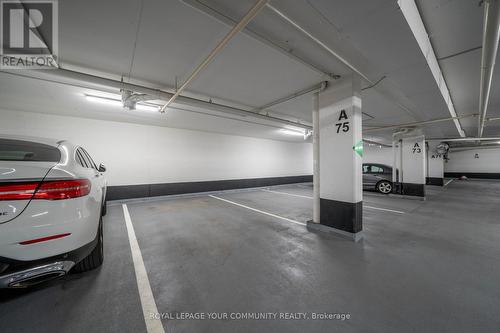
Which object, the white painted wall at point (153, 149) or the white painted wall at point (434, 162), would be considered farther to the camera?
the white painted wall at point (434, 162)

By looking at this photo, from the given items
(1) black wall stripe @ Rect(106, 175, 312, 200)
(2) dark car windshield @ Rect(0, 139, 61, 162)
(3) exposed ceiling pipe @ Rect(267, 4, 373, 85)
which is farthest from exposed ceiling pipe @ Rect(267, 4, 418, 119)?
(1) black wall stripe @ Rect(106, 175, 312, 200)

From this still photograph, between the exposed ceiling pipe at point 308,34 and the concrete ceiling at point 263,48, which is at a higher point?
the concrete ceiling at point 263,48

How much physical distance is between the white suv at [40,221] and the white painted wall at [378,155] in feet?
52.1

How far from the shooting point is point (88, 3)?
1.71 meters

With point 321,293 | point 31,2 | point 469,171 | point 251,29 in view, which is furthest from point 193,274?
point 469,171

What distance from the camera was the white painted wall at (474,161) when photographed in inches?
554

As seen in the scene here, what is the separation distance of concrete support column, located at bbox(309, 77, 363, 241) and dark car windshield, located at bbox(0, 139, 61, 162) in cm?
375

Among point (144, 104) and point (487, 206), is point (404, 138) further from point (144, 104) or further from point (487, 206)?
point (144, 104)

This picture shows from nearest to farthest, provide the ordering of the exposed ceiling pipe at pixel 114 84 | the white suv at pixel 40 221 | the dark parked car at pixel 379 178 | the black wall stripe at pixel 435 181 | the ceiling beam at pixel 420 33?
1. the white suv at pixel 40 221
2. the ceiling beam at pixel 420 33
3. the exposed ceiling pipe at pixel 114 84
4. the dark parked car at pixel 379 178
5. the black wall stripe at pixel 435 181

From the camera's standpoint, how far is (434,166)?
11.3m

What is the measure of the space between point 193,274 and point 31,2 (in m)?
3.24

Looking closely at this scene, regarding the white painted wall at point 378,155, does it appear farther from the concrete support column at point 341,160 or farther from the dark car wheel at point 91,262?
the dark car wheel at point 91,262

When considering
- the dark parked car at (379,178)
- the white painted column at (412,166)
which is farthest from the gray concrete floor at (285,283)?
the dark parked car at (379,178)

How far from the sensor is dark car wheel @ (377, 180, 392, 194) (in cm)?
759
